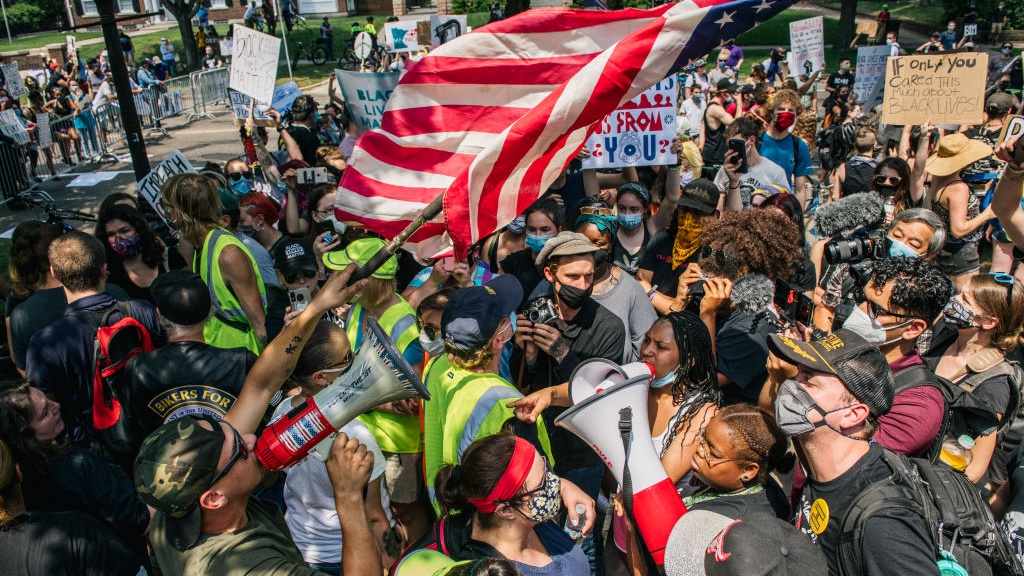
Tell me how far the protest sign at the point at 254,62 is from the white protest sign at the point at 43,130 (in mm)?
7618

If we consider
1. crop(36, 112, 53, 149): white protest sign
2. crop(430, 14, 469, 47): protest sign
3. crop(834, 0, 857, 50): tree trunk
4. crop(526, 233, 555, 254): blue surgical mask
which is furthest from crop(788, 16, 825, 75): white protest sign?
crop(834, 0, 857, 50): tree trunk

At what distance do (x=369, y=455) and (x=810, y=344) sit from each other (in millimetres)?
1824

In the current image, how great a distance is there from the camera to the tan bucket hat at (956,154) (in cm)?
619

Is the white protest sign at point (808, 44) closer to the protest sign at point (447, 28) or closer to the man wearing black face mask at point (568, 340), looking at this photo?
the protest sign at point (447, 28)

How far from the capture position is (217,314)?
4.51 meters

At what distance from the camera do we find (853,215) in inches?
203

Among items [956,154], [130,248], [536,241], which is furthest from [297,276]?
[956,154]

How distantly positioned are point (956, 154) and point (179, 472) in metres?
6.73

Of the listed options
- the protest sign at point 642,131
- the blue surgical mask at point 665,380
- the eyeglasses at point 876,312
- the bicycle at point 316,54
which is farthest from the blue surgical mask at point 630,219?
the bicycle at point 316,54

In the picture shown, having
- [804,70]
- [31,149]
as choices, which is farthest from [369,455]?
[31,149]

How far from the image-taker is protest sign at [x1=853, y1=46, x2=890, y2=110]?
10.2 m

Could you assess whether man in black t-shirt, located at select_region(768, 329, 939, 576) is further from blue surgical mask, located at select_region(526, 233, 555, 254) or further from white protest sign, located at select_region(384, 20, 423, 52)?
white protest sign, located at select_region(384, 20, 423, 52)

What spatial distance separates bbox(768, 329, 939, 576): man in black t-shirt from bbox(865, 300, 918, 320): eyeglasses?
3.18 ft

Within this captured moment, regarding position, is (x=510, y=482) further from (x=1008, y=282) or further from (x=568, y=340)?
(x=1008, y=282)
